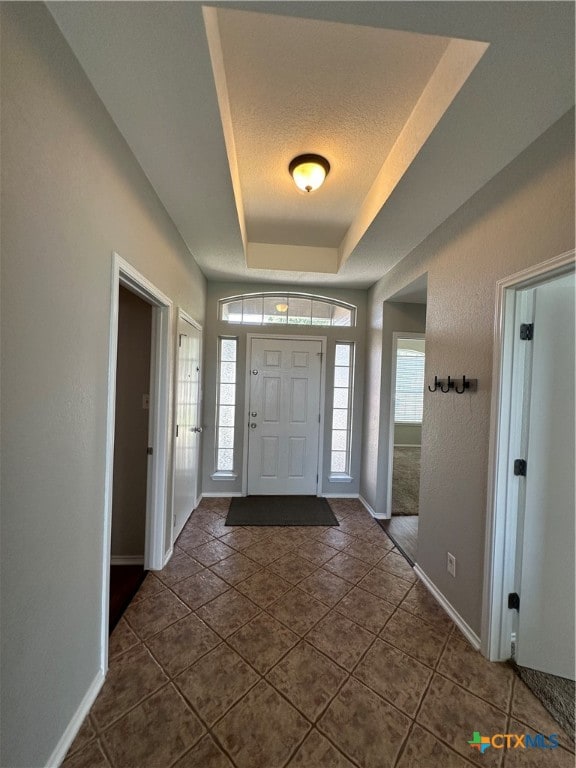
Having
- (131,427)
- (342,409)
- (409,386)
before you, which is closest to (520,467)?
(342,409)

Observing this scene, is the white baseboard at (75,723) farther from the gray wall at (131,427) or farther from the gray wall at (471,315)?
the gray wall at (471,315)

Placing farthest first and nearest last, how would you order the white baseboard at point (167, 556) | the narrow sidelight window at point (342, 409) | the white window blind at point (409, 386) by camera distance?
the white window blind at point (409, 386) → the narrow sidelight window at point (342, 409) → the white baseboard at point (167, 556)

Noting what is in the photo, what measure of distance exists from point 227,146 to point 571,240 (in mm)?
1574

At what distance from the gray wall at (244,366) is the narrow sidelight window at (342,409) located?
71 millimetres

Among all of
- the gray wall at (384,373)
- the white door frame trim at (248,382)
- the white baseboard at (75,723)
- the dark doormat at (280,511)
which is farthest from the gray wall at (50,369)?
the gray wall at (384,373)

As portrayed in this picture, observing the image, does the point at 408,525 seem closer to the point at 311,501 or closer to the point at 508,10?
the point at 311,501

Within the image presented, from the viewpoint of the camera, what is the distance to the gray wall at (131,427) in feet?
7.52

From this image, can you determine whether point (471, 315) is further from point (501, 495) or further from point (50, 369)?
point (50, 369)

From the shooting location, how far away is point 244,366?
11.6 feet

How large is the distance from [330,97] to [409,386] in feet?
20.7

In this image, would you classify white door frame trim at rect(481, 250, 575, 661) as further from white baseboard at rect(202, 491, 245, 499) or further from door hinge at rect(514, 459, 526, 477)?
white baseboard at rect(202, 491, 245, 499)

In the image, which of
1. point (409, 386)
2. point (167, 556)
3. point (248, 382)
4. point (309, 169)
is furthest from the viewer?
point (409, 386)

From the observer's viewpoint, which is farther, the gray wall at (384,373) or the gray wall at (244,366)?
the gray wall at (244,366)

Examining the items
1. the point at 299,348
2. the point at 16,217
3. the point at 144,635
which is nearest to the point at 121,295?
the point at 16,217
